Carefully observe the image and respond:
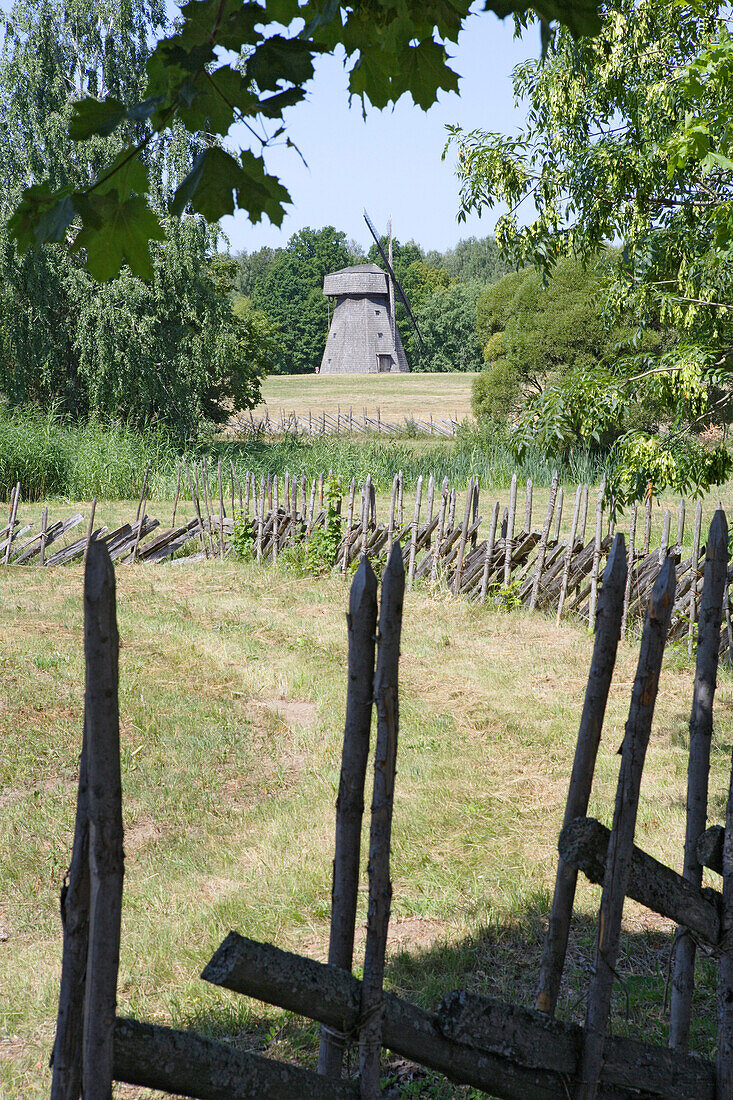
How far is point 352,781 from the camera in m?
1.78

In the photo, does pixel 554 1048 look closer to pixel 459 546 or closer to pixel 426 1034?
pixel 426 1034

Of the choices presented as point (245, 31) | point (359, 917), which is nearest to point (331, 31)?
point (245, 31)

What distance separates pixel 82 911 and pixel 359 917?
8.51 ft

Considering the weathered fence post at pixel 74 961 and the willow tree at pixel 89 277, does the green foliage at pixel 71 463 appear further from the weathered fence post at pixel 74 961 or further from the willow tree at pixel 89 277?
the weathered fence post at pixel 74 961

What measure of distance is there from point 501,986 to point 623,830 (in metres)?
1.71

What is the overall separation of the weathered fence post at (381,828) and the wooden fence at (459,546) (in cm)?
466

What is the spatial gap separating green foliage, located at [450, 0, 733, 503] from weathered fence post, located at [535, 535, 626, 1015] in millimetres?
3633

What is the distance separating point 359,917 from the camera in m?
3.85

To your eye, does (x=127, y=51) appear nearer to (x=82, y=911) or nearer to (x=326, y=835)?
(x=326, y=835)

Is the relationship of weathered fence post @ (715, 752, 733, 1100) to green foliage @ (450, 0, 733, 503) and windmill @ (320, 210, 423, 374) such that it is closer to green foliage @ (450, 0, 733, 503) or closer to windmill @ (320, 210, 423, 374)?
green foliage @ (450, 0, 733, 503)

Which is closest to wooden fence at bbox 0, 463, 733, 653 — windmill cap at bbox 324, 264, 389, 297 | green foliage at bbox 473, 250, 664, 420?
green foliage at bbox 473, 250, 664, 420

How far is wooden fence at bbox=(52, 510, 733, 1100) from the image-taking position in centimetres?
147

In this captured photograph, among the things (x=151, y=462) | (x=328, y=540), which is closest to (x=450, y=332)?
(x=151, y=462)

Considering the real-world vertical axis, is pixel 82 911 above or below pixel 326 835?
above
